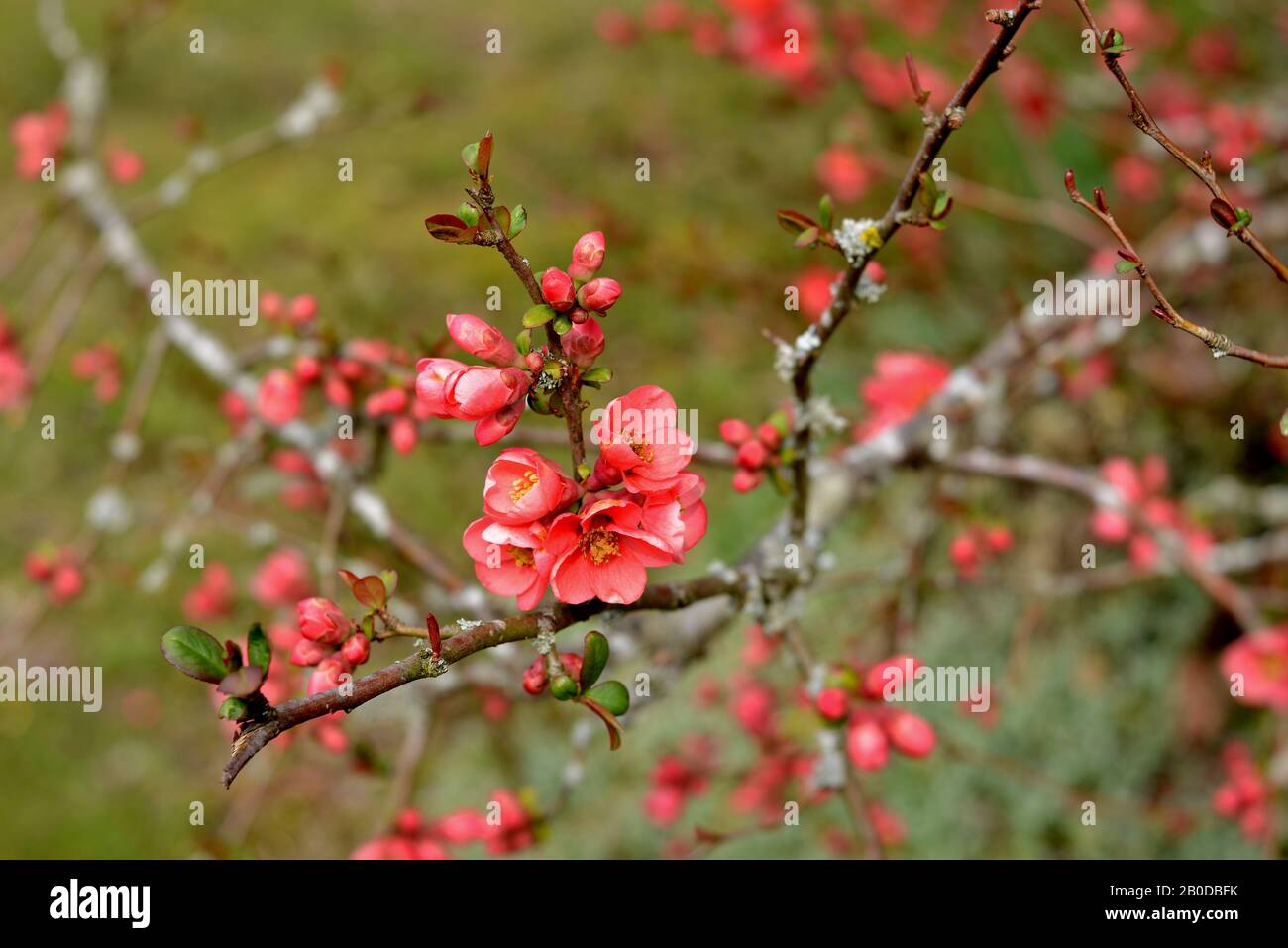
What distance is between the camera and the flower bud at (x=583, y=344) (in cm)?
78

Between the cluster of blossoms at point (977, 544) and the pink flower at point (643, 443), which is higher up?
the pink flower at point (643, 443)

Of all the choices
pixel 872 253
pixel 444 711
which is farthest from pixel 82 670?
pixel 872 253

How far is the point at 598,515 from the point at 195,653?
35 cm

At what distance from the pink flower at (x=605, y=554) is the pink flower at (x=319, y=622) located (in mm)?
211

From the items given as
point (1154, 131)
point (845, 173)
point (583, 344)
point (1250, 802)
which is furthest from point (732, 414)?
point (583, 344)

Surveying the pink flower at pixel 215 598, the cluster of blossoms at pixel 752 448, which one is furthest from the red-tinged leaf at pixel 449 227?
the pink flower at pixel 215 598

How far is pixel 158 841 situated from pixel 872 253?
10.1 feet

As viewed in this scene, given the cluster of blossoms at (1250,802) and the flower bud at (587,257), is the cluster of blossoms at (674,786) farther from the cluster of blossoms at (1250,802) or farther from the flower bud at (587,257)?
the flower bud at (587,257)

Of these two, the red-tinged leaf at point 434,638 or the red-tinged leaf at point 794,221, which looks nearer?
the red-tinged leaf at point 434,638

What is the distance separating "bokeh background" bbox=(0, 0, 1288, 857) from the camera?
239 centimetres

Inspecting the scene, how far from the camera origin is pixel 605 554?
0.83 metres

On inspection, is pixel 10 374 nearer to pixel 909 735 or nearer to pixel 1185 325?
pixel 909 735

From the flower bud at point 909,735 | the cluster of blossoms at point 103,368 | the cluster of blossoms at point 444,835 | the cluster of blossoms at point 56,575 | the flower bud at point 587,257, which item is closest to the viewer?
the flower bud at point 587,257

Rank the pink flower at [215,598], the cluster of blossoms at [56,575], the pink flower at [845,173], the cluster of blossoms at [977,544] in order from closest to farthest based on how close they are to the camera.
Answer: the cluster of blossoms at [977,544], the cluster of blossoms at [56,575], the pink flower at [215,598], the pink flower at [845,173]
